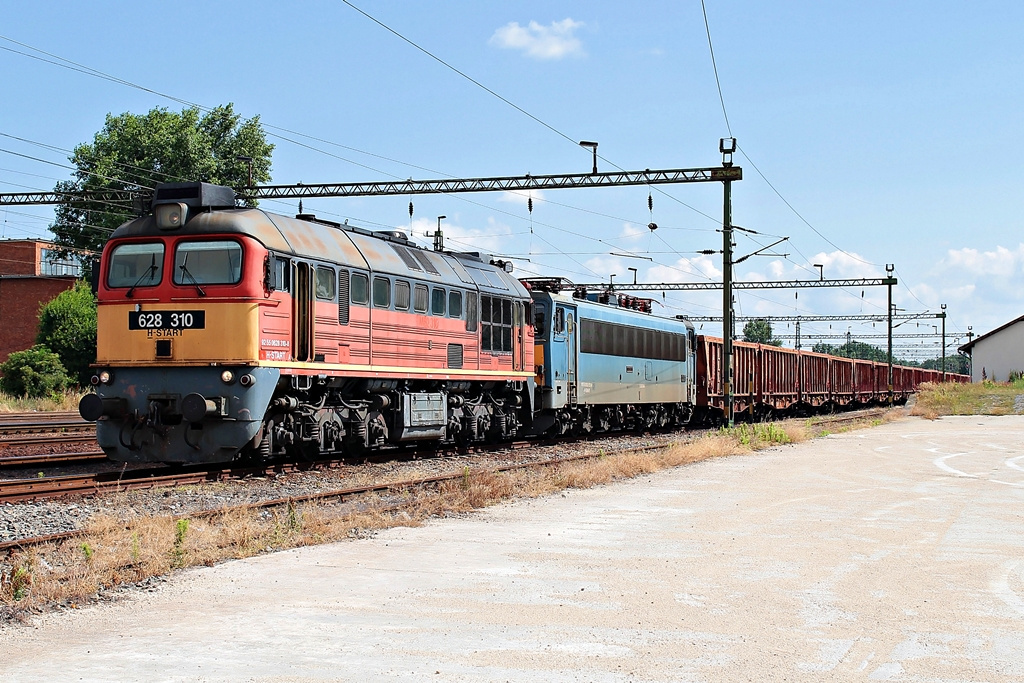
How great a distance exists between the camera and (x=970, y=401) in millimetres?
54438

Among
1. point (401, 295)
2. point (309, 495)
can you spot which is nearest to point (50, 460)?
point (401, 295)

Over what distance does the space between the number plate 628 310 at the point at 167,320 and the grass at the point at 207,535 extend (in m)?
3.82

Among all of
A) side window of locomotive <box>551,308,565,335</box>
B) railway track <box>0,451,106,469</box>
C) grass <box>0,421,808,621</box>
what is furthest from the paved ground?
side window of locomotive <box>551,308,565,335</box>

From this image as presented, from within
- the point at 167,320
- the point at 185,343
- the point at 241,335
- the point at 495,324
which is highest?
the point at 495,324

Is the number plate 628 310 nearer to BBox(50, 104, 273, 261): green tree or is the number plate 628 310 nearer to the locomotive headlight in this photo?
the locomotive headlight

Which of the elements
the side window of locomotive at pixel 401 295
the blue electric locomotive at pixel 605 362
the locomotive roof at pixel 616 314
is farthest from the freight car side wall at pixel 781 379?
the side window of locomotive at pixel 401 295

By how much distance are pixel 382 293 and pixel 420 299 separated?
1317 millimetres

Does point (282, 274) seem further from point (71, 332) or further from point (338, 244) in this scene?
point (71, 332)

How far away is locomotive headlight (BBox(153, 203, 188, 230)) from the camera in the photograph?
16.3 m

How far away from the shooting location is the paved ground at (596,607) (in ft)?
21.1

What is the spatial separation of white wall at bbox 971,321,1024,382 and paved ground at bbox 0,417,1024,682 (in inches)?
3312

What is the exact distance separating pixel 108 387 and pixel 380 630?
1019cm

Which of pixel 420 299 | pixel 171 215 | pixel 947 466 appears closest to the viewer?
pixel 171 215

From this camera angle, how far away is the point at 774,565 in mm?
9836
